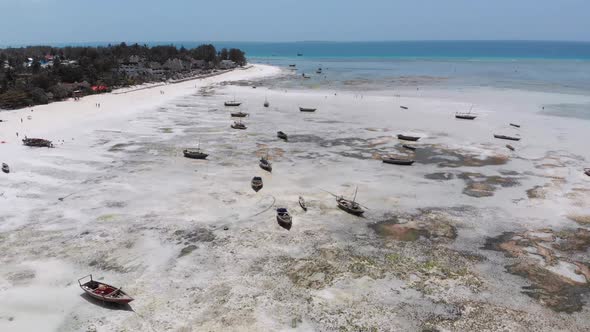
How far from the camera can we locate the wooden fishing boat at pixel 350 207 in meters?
31.1

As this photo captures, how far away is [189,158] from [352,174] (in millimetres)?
17383

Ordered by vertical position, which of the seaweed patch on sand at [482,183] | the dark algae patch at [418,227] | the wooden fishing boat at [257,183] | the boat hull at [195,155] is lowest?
A: the dark algae patch at [418,227]

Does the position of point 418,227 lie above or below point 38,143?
below

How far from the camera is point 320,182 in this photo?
37688mm

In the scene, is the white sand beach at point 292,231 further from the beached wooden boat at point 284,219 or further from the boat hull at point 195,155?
the boat hull at point 195,155

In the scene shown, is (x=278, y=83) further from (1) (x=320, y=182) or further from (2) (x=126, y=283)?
(2) (x=126, y=283)

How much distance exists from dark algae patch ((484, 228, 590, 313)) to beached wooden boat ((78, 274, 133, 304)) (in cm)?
2188

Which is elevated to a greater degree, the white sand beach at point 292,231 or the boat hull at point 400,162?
the boat hull at point 400,162

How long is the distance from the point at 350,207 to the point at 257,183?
351 inches

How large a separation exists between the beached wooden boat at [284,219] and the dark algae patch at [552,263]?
1367 cm

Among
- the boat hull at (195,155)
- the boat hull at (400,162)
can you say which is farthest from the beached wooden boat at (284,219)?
the boat hull at (400,162)

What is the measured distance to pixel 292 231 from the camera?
28719mm

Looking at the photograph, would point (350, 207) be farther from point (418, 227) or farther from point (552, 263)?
point (552, 263)

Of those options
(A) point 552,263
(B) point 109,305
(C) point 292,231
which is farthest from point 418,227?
(B) point 109,305
